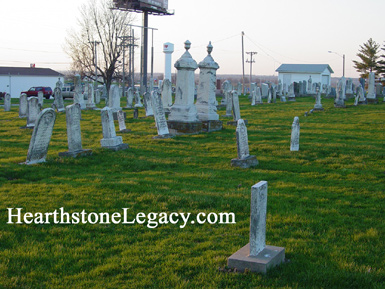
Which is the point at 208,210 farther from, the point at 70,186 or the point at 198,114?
the point at 198,114

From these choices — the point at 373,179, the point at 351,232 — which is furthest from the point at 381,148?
the point at 351,232

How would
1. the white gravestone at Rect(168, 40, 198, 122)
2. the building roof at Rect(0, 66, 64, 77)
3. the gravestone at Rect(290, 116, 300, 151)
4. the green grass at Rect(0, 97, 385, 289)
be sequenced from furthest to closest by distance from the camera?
1. the building roof at Rect(0, 66, 64, 77)
2. the white gravestone at Rect(168, 40, 198, 122)
3. the gravestone at Rect(290, 116, 300, 151)
4. the green grass at Rect(0, 97, 385, 289)

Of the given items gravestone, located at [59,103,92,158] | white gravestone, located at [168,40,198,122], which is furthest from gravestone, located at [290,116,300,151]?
gravestone, located at [59,103,92,158]

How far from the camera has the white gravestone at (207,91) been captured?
55.9ft

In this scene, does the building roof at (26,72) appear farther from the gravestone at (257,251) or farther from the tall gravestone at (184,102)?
the gravestone at (257,251)

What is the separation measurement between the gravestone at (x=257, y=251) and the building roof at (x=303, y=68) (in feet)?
253

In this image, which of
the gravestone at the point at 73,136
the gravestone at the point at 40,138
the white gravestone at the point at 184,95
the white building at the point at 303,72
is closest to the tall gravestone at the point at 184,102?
the white gravestone at the point at 184,95

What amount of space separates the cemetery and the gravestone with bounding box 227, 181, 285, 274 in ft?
0.04

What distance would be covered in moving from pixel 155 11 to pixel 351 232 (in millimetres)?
51594

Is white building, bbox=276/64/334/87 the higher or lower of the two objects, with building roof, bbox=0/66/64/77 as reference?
higher

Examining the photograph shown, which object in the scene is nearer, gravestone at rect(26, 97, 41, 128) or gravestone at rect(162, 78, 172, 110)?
gravestone at rect(26, 97, 41, 128)

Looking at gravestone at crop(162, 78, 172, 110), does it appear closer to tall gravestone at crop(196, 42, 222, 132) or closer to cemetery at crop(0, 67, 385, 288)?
tall gravestone at crop(196, 42, 222, 132)

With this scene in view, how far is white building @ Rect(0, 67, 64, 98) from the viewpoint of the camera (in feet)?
198

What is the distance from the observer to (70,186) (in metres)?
7.77
